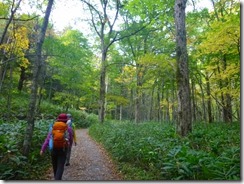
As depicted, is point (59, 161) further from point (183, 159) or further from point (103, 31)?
point (103, 31)

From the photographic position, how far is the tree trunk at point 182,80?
19.3 feet

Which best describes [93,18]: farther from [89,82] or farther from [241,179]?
[241,179]

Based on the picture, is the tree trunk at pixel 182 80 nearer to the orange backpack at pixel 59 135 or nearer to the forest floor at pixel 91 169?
the forest floor at pixel 91 169

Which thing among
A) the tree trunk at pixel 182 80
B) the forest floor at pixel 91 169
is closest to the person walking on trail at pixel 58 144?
the forest floor at pixel 91 169

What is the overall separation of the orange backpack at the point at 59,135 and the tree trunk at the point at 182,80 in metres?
3.16

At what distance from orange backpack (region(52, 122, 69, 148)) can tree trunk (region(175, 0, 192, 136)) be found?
10.4 feet

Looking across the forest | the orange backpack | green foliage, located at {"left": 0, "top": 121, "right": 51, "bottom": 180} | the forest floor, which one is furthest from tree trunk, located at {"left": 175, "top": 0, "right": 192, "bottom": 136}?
green foliage, located at {"left": 0, "top": 121, "right": 51, "bottom": 180}

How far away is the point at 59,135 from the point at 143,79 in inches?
480

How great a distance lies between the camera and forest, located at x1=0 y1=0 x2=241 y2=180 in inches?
170

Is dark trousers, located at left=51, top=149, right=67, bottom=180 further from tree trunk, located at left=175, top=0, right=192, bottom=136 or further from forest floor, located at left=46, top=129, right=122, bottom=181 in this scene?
tree trunk, located at left=175, top=0, right=192, bottom=136

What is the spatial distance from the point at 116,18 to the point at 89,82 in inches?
229

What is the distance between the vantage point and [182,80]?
5.91 m

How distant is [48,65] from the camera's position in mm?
15641

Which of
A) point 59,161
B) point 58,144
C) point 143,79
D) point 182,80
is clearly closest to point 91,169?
point 59,161
